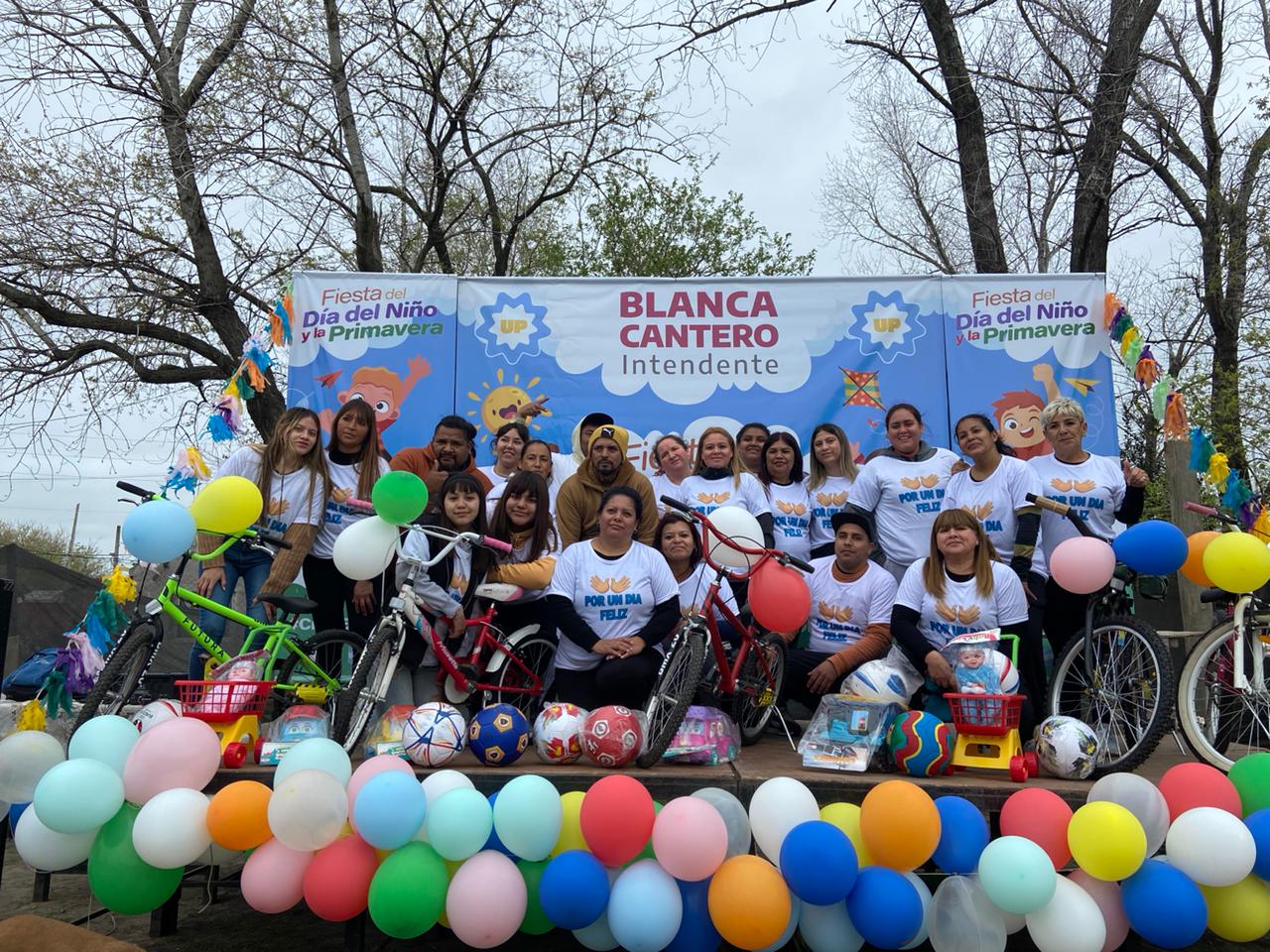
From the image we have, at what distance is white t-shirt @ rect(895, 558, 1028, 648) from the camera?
13.2ft

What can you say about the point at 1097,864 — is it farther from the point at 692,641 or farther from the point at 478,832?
the point at 478,832

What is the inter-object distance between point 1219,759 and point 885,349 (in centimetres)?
346

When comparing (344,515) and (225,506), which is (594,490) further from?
(225,506)

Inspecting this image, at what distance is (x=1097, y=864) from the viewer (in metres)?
2.89

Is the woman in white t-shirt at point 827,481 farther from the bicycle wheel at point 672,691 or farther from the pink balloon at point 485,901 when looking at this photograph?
the pink balloon at point 485,901

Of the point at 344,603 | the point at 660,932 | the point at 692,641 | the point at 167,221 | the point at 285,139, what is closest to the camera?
the point at 660,932

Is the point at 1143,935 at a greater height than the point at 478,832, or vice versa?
the point at 478,832

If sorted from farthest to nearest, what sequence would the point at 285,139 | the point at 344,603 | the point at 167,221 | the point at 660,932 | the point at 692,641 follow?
the point at 167,221 < the point at 285,139 < the point at 344,603 < the point at 692,641 < the point at 660,932

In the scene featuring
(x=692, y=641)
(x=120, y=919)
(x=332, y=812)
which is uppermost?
(x=692, y=641)

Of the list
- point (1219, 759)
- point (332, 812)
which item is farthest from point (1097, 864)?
point (332, 812)

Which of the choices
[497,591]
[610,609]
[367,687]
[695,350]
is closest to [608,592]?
[610,609]

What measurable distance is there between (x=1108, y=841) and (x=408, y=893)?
2.17m

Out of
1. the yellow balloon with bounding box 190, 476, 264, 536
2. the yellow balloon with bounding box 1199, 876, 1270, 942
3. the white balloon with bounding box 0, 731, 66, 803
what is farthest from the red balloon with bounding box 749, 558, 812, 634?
the white balloon with bounding box 0, 731, 66, 803

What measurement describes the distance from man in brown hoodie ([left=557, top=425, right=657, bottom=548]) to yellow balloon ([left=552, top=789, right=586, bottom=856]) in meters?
2.00
